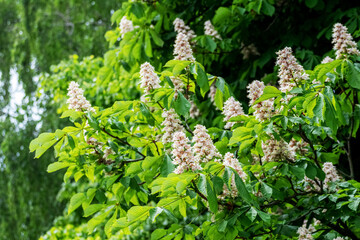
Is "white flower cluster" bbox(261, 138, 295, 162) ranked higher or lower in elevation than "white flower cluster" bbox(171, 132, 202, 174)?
lower

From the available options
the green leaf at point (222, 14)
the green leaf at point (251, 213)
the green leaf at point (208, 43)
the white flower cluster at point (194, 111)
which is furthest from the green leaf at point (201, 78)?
the white flower cluster at point (194, 111)

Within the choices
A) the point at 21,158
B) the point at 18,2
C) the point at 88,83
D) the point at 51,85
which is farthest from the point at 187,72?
the point at 18,2

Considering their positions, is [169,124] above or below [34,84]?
below

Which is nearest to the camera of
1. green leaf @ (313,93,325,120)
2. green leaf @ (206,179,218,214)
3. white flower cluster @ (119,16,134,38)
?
green leaf @ (206,179,218,214)

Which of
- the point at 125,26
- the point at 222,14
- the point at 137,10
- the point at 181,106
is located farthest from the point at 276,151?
the point at 125,26

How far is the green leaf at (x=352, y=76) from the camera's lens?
7.84 ft

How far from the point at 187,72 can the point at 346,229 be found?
51.4 inches

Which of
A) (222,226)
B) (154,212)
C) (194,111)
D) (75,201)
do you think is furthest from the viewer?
(194,111)

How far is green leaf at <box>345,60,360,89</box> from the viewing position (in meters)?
2.39

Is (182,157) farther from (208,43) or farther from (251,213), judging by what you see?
(208,43)

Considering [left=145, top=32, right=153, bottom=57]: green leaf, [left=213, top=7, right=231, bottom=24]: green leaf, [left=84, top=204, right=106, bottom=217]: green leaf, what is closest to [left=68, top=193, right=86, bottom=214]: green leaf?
[left=84, top=204, right=106, bottom=217]: green leaf

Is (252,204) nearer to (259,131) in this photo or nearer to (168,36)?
(259,131)

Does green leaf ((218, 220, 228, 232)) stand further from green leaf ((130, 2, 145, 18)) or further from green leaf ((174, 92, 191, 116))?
green leaf ((130, 2, 145, 18))

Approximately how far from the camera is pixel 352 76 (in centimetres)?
242
